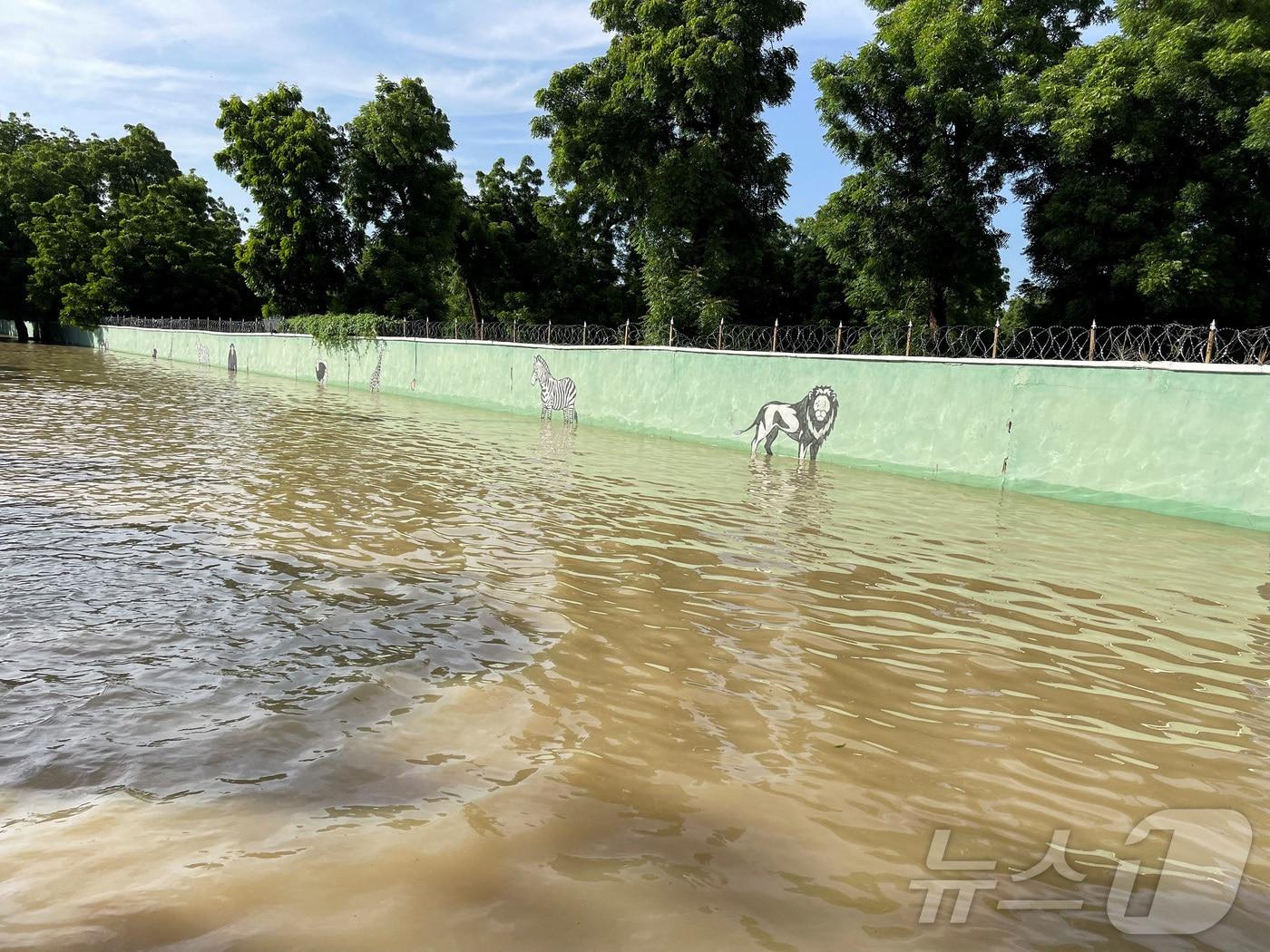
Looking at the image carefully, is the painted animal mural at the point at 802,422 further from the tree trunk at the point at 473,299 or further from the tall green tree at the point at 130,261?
the tall green tree at the point at 130,261

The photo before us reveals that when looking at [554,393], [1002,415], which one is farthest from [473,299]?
[1002,415]

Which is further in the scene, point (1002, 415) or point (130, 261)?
point (130, 261)

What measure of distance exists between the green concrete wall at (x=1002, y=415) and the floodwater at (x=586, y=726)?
8.52 feet

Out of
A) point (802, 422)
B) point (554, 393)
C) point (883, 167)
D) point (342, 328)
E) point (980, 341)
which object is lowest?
point (554, 393)

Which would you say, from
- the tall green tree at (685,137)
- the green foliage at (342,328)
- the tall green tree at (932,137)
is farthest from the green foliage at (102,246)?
the tall green tree at (932,137)

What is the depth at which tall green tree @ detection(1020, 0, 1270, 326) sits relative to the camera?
17.9 meters

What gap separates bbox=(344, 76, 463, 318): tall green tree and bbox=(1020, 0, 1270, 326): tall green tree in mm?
25508

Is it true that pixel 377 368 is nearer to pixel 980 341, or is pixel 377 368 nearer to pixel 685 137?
pixel 685 137

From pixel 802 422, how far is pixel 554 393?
741 cm

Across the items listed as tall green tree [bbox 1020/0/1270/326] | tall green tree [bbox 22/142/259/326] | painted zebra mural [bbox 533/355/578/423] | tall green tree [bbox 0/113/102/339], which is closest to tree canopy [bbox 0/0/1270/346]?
tall green tree [bbox 1020/0/1270/326]

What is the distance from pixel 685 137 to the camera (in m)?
23.8

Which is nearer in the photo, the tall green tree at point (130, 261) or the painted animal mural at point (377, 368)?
the painted animal mural at point (377, 368)

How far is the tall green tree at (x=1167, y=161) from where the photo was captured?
17.9 m

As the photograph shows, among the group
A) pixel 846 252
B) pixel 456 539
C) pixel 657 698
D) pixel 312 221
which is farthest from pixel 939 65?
pixel 312 221
